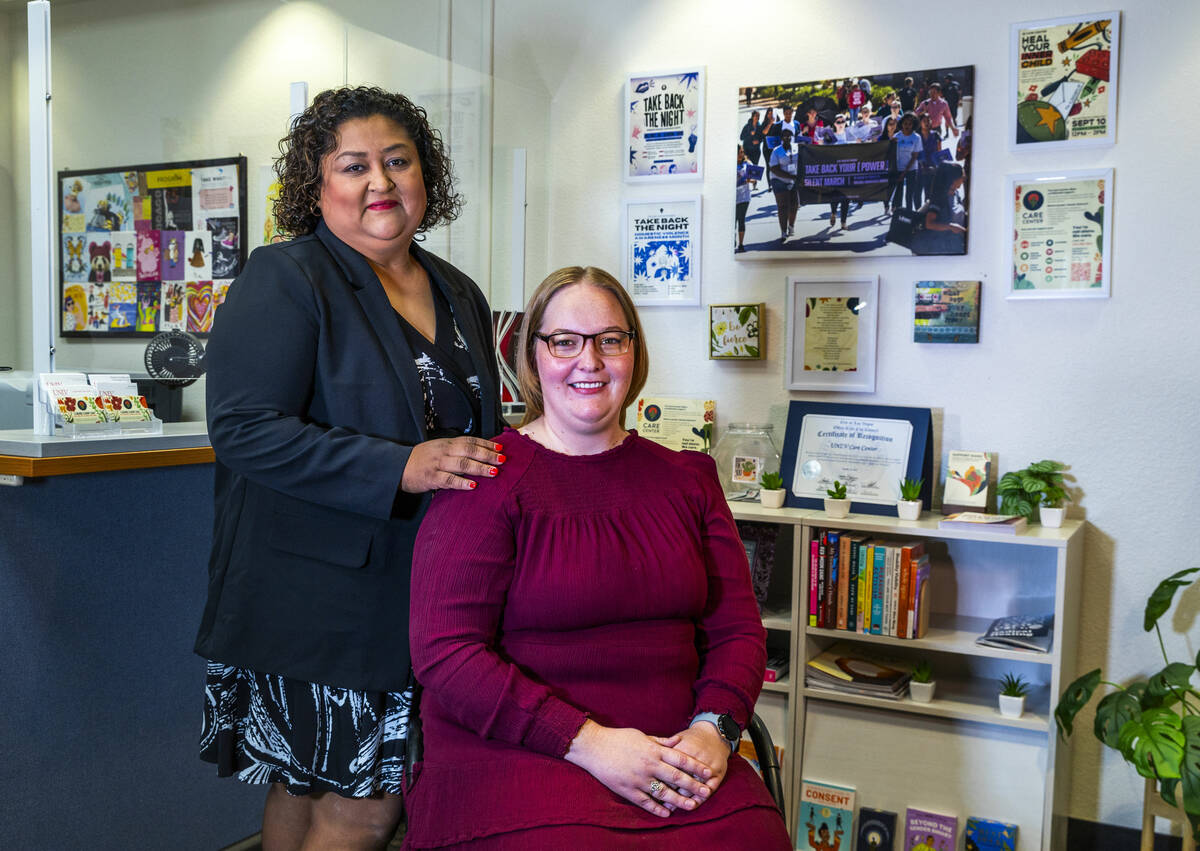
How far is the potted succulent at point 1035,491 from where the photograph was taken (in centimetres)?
263

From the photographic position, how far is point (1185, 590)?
8.70 ft

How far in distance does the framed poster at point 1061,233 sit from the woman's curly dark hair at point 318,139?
171cm

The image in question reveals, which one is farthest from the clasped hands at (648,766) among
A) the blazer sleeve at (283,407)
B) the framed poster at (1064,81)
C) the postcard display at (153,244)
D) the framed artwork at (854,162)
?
the framed poster at (1064,81)

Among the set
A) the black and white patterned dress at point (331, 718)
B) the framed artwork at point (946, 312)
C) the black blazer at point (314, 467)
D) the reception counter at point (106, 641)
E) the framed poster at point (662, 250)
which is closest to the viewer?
the black blazer at point (314, 467)

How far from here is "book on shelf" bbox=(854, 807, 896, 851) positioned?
2604 mm

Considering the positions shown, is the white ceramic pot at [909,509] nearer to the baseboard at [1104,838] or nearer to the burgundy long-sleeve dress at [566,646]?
the baseboard at [1104,838]

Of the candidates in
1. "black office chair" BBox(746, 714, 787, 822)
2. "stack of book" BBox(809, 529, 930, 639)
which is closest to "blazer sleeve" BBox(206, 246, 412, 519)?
"black office chair" BBox(746, 714, 787, 822)

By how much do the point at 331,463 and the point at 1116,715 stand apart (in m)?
1.90

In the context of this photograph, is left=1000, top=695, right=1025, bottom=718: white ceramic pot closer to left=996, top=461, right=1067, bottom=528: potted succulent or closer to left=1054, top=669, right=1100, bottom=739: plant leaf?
left=1054, top=669, right=1100, bottom=739: plant leaf

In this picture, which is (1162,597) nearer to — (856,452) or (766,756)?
(856,452)

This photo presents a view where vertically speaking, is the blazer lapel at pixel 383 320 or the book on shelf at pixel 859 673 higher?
the blazer lapel at pixel 383 320

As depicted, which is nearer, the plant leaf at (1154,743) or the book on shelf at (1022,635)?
the plant leaf at (1154,743)

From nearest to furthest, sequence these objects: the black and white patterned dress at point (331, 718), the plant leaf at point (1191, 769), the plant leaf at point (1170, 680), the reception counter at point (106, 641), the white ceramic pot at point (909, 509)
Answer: the black and white patterned dress at point (331, 718), the reception counter at point (106, 641), the plant leaf at point (1191, 769), the plant leaf at point (1170, 680), the white ceramic pot at point (909, 509)

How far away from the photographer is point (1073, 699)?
237cm
